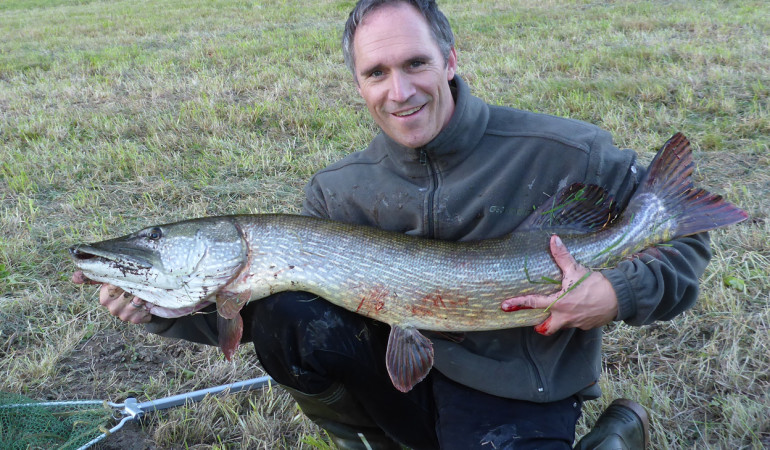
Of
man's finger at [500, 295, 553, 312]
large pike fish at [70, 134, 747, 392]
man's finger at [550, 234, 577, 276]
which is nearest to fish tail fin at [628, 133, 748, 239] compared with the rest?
large pike fish at [70, 134, 747, 392]

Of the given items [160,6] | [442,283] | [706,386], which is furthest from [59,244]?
[160,6]

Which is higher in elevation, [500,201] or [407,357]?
[500,201]

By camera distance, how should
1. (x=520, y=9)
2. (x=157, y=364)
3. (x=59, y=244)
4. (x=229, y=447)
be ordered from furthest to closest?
(x=520, y=9) → (x=59, y=244) → (x=157, y=364) → (x=229, y=447)

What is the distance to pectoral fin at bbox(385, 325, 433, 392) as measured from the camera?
2.31 meters

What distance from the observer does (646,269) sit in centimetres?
220

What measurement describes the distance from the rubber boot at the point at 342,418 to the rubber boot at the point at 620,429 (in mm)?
852

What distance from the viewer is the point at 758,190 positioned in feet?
13.8

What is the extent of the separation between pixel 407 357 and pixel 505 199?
77 centimetres

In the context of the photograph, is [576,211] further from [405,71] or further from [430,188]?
[405,71]

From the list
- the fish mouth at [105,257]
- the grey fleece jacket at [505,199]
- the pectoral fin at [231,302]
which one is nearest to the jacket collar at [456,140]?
the grey fleece jacket at [505,199]

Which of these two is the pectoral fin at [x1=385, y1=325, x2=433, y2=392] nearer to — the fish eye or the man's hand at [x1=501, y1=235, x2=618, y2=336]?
the man's hand at [x1=501, y1=235, x2=618, y2=336]

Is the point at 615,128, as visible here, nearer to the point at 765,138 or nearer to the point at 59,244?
the point at 765,138

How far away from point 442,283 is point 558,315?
445 mm

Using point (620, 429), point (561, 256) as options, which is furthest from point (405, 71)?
point (620, 429)
